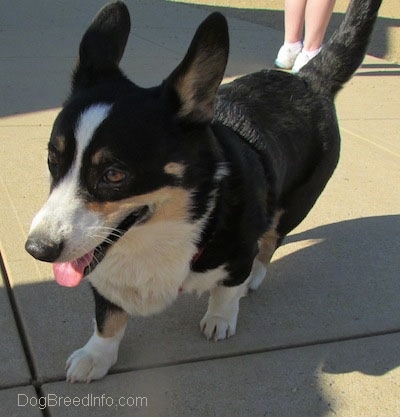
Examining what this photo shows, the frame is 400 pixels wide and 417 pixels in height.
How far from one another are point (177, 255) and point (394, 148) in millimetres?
3642

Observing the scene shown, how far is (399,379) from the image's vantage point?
291 centimetres

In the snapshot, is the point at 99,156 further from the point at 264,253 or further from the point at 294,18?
the point at 294,18

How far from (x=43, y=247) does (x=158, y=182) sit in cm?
51

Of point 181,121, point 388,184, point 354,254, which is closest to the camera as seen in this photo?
point 181,121

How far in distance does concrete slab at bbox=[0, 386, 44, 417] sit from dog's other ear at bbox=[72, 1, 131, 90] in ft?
4.28

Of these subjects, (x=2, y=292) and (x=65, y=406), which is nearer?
(x=65, y=406)

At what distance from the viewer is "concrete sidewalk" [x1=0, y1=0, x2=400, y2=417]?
269 centimetres

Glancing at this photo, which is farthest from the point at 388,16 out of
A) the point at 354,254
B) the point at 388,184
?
the point at 354,254

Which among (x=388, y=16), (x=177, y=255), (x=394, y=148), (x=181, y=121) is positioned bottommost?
(x=388, y=16)

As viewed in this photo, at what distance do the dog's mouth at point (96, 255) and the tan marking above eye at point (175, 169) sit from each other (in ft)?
0.54

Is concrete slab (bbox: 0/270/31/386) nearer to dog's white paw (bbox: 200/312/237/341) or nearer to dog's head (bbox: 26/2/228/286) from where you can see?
dog's head (bbox: 26/2/228/286)

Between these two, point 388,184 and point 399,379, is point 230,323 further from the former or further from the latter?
point 388,184

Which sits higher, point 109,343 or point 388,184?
point 109,343

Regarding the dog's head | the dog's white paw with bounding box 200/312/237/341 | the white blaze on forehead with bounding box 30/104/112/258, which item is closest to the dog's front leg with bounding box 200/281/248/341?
the dog's white paw with bounding box 200/312/237/341
